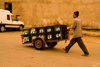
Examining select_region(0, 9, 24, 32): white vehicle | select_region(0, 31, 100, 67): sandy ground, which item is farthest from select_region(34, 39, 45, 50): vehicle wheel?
select_region(0, 9, 24, 32): white vehicle

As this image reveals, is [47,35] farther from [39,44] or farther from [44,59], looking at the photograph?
[44,59]

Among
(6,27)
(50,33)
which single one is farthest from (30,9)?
(50,33)

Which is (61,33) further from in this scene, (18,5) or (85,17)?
(18,5)

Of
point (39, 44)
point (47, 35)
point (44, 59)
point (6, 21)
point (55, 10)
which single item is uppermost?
point (55, 10)

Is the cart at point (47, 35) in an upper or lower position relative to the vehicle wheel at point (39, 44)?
upper

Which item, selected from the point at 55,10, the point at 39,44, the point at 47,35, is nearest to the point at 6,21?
the point at 55,10

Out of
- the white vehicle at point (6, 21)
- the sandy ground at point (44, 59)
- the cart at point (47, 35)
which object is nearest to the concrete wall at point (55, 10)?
the white vehicle at point (6, 21)

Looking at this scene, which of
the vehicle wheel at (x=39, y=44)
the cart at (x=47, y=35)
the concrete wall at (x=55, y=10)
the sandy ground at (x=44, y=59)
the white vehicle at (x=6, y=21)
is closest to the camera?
the sandy ground at (x=44, y=59)

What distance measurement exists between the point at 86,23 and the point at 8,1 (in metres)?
10.4

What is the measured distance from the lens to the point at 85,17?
59.2 feet

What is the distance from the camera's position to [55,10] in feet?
61.9

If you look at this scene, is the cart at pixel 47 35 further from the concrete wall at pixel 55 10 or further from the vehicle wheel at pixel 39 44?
the concrete wall at pixel 55 10

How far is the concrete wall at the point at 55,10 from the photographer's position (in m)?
17.8

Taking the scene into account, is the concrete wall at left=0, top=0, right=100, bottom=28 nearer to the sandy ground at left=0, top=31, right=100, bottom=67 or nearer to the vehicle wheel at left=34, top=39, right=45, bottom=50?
the sandy ground at left=0, top=31, right=100, bottom=67
